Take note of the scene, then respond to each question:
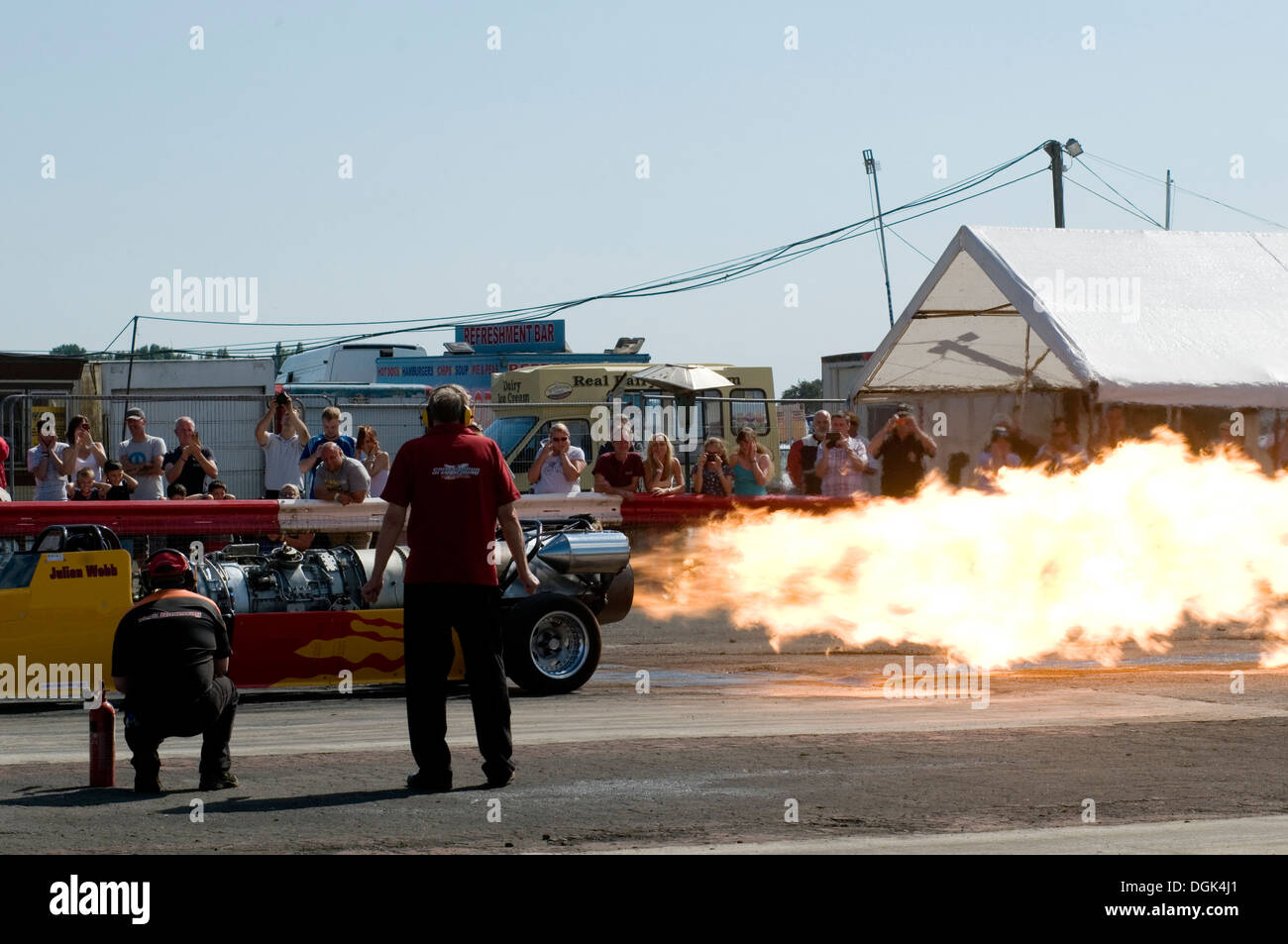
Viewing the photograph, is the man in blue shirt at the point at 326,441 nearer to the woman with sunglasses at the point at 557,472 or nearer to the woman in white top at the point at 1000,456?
the woman with sunglasses at the point at 557,472

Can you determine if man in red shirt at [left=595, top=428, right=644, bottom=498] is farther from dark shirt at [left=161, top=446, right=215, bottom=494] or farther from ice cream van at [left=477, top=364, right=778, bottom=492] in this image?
ice cream van at [left=477, top=364, right=778, bottom=492]

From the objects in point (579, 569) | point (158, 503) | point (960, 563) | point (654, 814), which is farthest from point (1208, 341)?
point (654, 814)

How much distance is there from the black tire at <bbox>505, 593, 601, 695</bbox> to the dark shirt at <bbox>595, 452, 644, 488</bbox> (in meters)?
3.96

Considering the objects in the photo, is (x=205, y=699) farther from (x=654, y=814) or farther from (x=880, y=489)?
(x=880, y=489)

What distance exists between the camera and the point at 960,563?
14.9 meters

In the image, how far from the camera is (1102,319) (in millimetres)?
18500

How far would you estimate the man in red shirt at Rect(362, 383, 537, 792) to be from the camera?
8.55 meters

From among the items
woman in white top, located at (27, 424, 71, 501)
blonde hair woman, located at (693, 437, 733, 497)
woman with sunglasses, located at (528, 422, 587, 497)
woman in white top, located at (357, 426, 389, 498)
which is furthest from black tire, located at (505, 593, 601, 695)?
woman in white top, located at (27, 424, 71, 501)

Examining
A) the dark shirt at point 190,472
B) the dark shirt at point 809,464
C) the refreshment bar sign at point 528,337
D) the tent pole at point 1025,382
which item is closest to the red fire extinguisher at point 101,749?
the dark shirt at point 190,472

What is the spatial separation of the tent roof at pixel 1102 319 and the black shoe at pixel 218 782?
37.5 feet

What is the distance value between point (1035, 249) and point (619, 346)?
11.1 metres

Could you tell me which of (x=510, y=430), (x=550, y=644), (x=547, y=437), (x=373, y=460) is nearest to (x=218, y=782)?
(x=550, y=644)

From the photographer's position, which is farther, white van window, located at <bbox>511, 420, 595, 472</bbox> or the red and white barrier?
white van window, located at <bbox>511, 420, 595, 472</bbox>
